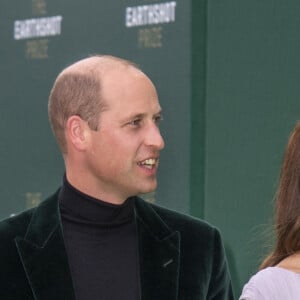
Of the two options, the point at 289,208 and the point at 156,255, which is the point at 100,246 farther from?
the point at 289,208

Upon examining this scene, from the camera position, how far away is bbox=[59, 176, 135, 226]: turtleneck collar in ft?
5.75

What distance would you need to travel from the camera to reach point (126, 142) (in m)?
1.72

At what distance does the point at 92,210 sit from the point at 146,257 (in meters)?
0.13

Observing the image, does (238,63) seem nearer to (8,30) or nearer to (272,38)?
(272,38)

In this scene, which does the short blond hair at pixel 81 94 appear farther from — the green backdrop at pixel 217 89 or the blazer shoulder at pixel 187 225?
the green backdrop at pixel 217 89

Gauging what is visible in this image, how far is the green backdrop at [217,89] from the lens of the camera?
2.76m

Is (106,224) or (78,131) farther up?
(78,131)

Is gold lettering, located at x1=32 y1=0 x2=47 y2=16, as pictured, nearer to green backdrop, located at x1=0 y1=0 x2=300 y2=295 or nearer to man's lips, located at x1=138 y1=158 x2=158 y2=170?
green backdrop, located at x1=0 y1=0 x2=300 y2=295

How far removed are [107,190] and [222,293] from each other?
300mm

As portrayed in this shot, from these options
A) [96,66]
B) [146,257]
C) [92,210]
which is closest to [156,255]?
[146,257]

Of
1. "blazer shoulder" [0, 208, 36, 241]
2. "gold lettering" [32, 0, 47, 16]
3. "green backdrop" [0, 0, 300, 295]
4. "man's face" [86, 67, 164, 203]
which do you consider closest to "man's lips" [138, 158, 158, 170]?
"man's face" [86, 67, 164, 203]

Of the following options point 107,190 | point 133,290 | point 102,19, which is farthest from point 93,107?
point 102,19

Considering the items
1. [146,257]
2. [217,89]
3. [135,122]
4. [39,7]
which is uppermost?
[39,7]

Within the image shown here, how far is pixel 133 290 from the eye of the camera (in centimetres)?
172
